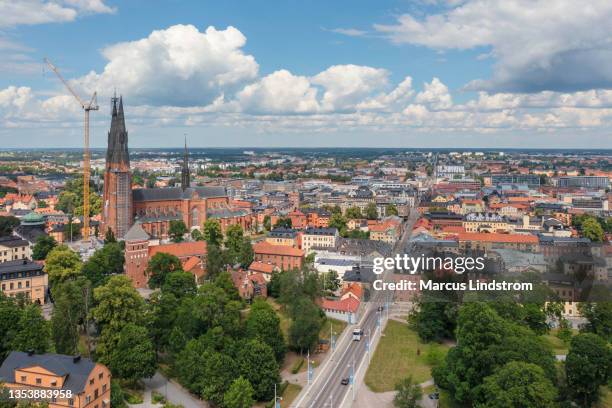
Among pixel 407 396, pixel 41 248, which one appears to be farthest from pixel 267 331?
pixel 41 248

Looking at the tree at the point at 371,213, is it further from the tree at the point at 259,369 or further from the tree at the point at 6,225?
the tree at the point at 259,369

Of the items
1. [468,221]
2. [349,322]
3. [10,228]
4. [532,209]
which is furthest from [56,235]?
[532,209]

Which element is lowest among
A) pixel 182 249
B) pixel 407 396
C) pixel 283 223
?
pixel 407 396

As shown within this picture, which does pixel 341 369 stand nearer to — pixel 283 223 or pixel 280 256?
pixel 280 256

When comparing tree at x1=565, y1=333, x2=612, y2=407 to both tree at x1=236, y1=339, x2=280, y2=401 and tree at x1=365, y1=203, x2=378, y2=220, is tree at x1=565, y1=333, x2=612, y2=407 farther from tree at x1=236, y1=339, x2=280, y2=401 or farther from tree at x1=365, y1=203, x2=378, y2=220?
tree at x1=365, y1=203, x2=378, y2=220

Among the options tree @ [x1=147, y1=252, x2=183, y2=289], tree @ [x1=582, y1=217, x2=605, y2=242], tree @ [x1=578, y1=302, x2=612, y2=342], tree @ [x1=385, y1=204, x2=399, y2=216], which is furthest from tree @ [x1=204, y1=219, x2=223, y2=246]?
tree @ [x1=582, y1=217, x2=605, y2=242]

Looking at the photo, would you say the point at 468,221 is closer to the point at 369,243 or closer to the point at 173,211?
the point at 369,243

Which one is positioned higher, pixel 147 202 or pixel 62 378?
pixel 147 202

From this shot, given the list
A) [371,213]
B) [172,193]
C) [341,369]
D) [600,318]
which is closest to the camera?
[341,369]
